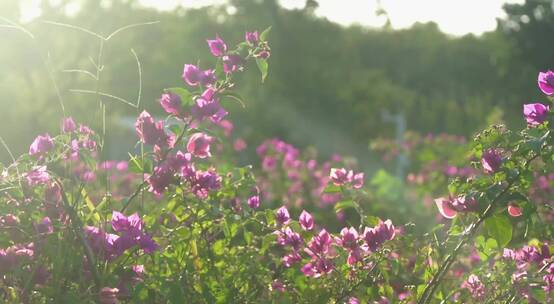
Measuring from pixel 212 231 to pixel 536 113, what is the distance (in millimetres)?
1121

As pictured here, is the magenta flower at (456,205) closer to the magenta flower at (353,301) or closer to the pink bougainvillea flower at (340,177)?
the magenta flower at (353,301)

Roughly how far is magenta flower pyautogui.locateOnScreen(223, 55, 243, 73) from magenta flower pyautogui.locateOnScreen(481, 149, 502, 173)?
801 millimetres

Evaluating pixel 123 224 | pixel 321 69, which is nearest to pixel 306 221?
pixel 123 224

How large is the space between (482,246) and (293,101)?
30487 mm

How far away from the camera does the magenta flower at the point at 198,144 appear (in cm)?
266

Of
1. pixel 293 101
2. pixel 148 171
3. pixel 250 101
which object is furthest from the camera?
pixel 293 101

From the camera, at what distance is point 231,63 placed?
2.71 meters


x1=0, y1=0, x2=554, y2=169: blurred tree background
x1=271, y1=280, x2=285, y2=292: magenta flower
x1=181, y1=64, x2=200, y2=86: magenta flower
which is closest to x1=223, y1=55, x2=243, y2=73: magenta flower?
x1=181, y1=64, x2=200, y2=86: magenta flower

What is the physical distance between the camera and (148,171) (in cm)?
255

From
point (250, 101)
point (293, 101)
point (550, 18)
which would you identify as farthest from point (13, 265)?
point (293, 101)

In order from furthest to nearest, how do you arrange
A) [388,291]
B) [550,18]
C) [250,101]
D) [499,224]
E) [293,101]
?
[293,101]
[550,18]
[250,101]
[388,291]
[499,224]

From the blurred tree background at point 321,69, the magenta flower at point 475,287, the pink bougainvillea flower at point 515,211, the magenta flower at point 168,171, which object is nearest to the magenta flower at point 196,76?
the magenta flower at point 168,171

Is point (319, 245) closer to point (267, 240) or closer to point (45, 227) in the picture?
point (267, 240)

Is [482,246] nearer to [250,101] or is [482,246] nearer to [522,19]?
[250,101]
